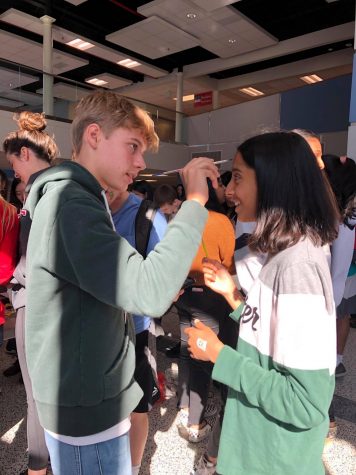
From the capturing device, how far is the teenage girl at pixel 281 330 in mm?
825

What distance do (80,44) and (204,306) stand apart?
31.3 ft

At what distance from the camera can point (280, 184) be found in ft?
3.07

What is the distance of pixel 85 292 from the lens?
84 centimetres

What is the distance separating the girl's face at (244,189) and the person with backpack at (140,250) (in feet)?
1.91

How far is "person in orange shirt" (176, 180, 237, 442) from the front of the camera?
205 centimetres

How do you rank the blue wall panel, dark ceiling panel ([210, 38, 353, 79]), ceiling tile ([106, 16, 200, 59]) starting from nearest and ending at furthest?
the blue wall panel, ceiling tile ([106, 16, 200, 59]), dark ceiling panel ([210, 38, 353, 79])

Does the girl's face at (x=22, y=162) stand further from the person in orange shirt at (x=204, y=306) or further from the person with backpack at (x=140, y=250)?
the person in orange shirt at (x=204, y=306)

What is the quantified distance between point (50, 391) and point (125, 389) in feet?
0.60

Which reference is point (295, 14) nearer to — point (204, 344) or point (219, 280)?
point (219, 280)

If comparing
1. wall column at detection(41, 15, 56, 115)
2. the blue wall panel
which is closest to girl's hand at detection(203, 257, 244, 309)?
the blue wall panel

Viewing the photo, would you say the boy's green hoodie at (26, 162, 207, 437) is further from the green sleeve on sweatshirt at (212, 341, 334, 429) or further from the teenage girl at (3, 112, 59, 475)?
the teenage girl at (3, 112, 59, 475)

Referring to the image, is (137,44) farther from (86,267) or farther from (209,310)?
(86,267)

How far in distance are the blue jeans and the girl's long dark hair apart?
0.65 m

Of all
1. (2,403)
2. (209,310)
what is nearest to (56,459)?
(209,310)
